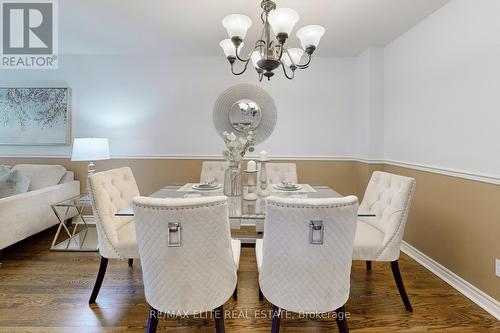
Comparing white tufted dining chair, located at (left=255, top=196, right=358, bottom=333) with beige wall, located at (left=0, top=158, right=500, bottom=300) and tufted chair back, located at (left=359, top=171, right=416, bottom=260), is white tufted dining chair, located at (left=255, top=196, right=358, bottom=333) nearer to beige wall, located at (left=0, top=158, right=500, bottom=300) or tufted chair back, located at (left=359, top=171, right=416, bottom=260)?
tufted chair back, located at (left=359, top=171, right=416, bottom=260)

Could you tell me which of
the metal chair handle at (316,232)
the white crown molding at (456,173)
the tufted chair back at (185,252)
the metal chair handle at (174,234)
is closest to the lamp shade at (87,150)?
the tufted chair back at (185,252)

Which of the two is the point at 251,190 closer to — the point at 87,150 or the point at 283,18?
the point at 283,18

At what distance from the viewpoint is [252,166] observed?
1.99 m

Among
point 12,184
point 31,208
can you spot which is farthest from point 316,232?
point 12,184

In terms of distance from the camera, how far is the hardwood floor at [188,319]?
158 centimetres

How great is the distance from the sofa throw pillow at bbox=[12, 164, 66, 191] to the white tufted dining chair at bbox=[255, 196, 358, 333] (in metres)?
3.14

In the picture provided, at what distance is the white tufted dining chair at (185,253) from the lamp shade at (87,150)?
6.79 ft

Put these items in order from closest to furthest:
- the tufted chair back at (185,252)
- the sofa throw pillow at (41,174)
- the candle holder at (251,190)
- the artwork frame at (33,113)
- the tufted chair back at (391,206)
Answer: the tufted chair back at (185,252) < the tufted chair back at (391,206) < the candle holder at (251,190) < the sofa throw pillow at (41,174) < the artwork frame at (33,113)

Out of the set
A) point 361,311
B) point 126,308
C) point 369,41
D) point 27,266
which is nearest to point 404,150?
point 369,41

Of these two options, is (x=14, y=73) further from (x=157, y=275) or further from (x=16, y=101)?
(x=157, y=275)

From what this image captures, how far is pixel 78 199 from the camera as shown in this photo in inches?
109

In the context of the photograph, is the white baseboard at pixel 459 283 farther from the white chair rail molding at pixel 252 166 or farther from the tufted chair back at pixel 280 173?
the tufted chair back at pixel 280 173

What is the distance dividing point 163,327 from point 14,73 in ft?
12.8

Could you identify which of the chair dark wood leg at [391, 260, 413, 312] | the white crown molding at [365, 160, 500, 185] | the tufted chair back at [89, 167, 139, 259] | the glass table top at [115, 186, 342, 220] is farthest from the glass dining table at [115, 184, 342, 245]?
the white crown molding at [365, 160, 500, 185]
